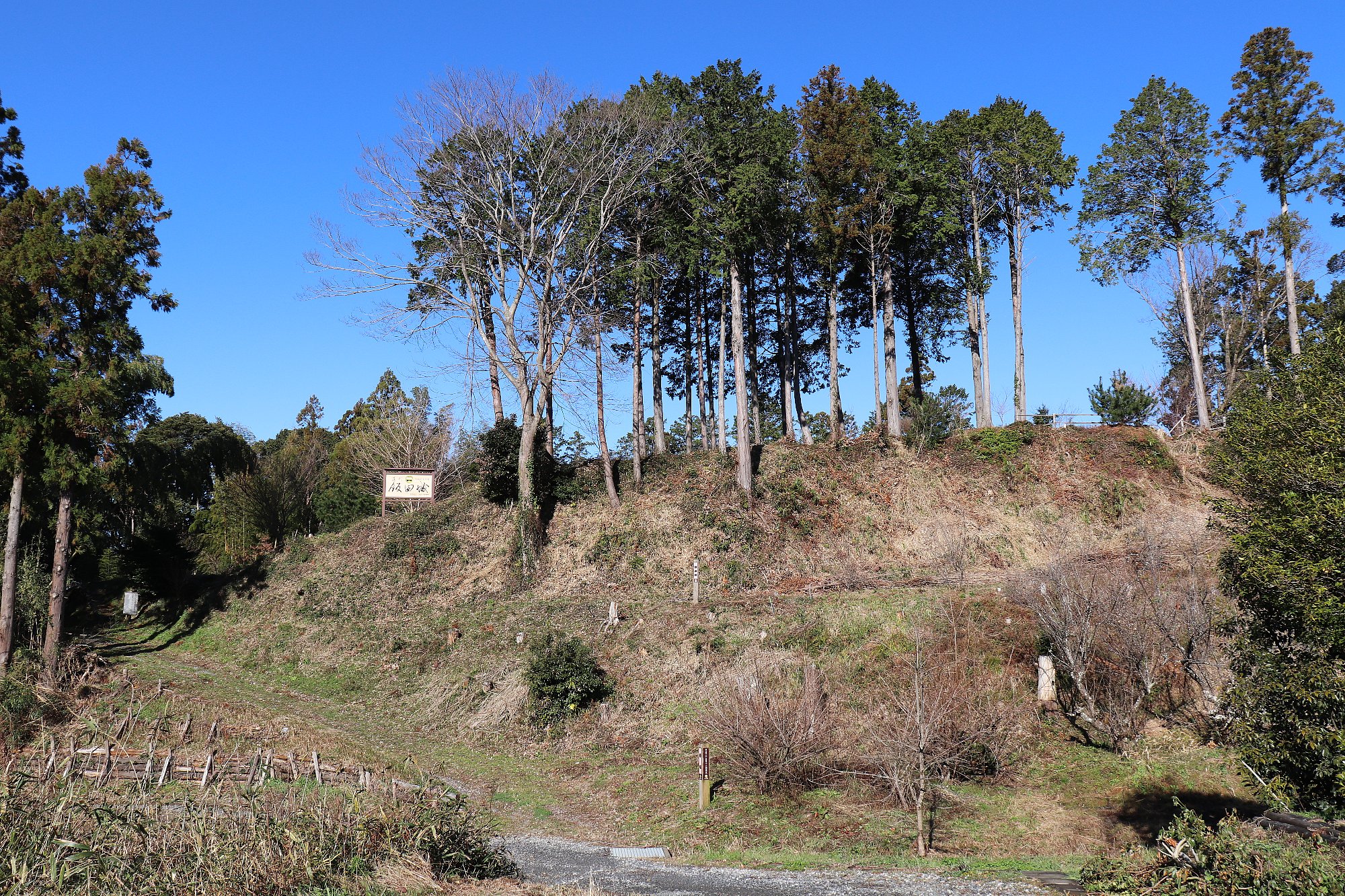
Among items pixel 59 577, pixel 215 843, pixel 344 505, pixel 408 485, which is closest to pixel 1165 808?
pixel 215 843

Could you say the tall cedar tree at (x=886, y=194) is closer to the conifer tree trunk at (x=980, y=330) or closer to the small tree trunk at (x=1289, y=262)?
the conifer tree trunk at (x=980, y=330)

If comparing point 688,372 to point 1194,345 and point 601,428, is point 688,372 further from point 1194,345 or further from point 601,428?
point 1194,345

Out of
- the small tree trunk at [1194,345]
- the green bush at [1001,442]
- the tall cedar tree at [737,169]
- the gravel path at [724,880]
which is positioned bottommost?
the gravel path at [724,880]

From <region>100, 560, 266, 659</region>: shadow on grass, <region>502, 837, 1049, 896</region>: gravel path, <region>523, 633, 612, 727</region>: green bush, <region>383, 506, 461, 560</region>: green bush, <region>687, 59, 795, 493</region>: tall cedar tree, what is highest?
<region>687, 59, 795, 493</region>: tall cedar tree

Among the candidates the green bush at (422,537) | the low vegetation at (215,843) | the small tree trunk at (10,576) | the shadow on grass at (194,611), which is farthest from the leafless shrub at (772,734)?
the shadow on grass at (194,611)

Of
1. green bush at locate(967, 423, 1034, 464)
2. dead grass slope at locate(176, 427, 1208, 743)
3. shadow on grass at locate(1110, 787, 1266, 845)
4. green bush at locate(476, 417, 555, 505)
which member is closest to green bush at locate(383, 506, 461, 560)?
dead grass slope at locate(176, 427, 1208, 743)

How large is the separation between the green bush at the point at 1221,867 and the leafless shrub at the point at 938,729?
3955mm

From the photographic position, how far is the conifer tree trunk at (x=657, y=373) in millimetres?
33281

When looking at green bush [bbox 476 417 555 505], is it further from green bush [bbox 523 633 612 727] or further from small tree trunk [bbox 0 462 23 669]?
small tree trunk [bbox 0 462 23 669]

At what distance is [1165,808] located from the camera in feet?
47.4

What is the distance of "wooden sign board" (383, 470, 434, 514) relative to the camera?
104ft

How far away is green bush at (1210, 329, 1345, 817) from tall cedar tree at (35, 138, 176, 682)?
2606cm

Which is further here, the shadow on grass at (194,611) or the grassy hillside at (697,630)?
the shadow on grass at (194,611)

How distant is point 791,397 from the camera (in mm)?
35500
